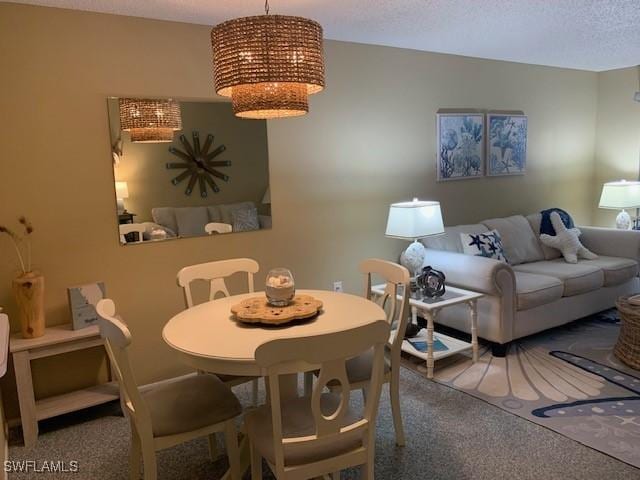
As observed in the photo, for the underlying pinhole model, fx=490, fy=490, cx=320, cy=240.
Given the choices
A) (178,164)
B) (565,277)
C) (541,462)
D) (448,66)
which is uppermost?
(448,66)

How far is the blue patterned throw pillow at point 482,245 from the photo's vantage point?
155 inches

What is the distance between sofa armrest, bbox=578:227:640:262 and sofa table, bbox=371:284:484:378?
75.7 inches

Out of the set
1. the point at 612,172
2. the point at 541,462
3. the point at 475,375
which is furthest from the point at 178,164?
the point at 612,172

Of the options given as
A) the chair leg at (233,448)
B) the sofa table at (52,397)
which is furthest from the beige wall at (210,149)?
the chair leg at (233,448)

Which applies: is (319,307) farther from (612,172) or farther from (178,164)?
(612,172)

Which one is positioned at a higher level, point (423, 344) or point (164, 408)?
point (164, 408)

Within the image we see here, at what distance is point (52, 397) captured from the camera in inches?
111

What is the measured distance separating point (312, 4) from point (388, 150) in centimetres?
148

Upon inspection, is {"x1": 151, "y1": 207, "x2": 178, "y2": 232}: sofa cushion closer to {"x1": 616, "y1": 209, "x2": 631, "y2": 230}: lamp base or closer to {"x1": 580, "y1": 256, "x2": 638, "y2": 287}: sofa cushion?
{"x1": 580, "y1": 256, "x2": 638, "y2": 287}: sofa cushion

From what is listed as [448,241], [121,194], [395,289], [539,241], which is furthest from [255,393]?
[539,241]

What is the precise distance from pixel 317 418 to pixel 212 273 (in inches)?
53.0

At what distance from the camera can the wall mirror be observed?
9.73ft

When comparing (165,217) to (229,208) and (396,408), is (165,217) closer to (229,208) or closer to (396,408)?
(229,208)

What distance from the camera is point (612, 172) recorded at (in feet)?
18.0
